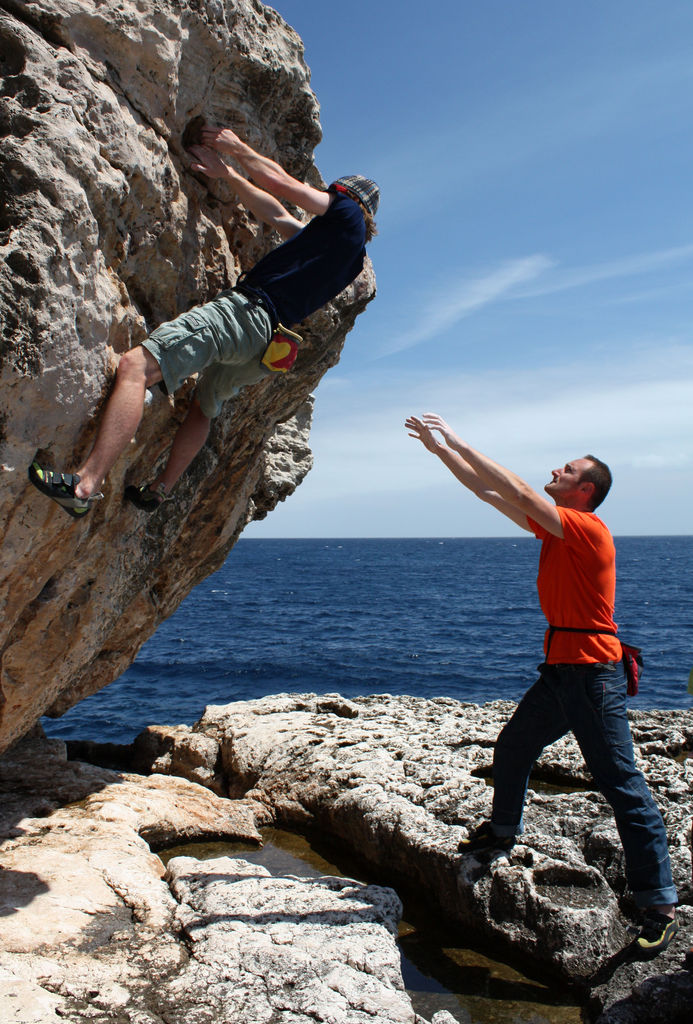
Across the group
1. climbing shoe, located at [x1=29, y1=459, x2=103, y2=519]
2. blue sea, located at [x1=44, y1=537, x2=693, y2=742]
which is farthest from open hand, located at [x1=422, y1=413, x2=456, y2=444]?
blue sea, located at [x1=44, y1=537, x2=693, y2=742]

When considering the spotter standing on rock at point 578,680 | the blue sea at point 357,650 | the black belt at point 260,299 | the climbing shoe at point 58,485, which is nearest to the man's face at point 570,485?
the spotter standing on rock at point 578,680

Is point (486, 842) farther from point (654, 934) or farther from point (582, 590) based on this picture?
point (582, 590)

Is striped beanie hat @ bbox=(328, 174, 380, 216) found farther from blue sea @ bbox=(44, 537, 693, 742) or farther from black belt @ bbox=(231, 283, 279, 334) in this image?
blue sea @ bbox=(44, 537, 693, 742)

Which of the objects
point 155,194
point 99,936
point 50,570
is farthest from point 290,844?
point 155,194

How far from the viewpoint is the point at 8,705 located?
19.5 feet

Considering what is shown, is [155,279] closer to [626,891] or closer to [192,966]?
[192,966]

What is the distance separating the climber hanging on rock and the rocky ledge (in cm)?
273

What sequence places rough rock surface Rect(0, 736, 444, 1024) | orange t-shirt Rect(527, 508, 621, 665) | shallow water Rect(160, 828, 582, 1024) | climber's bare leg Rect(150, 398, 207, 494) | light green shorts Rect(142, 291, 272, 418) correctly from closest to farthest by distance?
rough rock surface Rect(0, 736, 444, 1024) → light green shorts Rect(142, 291, 272, 418) → shallow water Rect(160, 828, 582, 1024) → orange t-shirt Rect(527, 508, 621, 665) → climber's bare leg Rect(150, 398, 207, 494)

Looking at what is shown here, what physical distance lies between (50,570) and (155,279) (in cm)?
230

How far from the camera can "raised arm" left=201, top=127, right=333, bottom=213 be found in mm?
5211

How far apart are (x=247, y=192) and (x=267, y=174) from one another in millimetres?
369

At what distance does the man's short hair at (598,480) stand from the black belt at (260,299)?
282cm

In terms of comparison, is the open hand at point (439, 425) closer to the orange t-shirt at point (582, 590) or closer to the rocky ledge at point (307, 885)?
the orange t-shirt at point (582, 590)

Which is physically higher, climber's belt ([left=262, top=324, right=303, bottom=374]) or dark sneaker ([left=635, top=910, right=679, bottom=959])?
climber's belt ([left=262, top=324, right=303, bottom=374])
